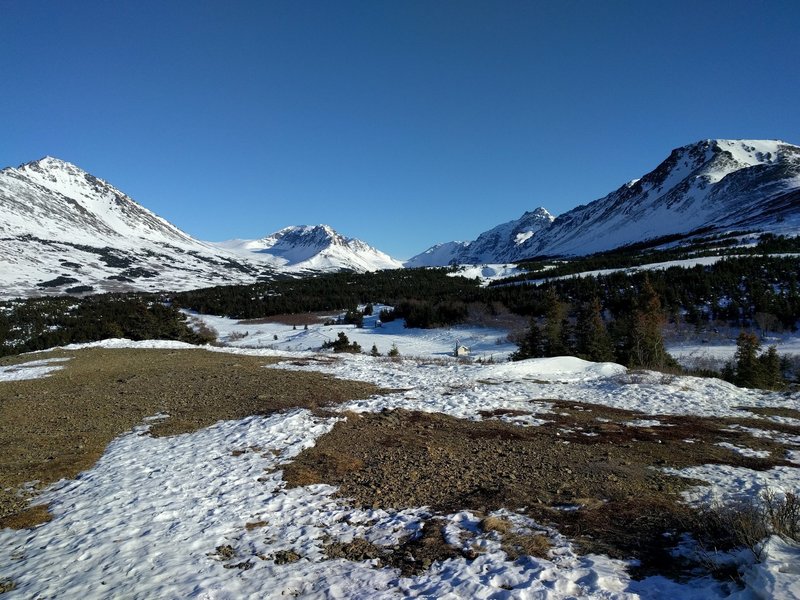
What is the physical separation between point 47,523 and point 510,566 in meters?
7.27

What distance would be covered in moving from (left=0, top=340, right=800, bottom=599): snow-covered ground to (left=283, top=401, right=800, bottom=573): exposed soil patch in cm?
Result: 51

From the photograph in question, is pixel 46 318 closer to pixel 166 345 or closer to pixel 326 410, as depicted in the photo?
pixel 166 345

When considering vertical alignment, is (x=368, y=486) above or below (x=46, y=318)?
below

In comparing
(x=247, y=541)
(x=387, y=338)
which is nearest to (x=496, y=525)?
(x=247, y=541)

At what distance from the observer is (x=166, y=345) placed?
32844 mm

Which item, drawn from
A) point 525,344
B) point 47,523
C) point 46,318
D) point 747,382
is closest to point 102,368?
point 47,523

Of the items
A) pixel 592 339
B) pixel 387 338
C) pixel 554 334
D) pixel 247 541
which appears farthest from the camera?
pixel 387 338

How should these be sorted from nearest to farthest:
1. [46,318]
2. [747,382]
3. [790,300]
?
[747,382], [790,300], [46,318]

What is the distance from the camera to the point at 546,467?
9.32m

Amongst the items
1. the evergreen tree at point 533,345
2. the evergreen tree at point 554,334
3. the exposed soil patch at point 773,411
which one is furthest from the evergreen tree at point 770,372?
the evergreen tree at point 533,345

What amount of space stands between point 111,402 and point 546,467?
14545 millimetres

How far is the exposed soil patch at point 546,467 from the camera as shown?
6.86 m

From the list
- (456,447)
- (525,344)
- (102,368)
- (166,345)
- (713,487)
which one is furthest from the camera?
(525,344)

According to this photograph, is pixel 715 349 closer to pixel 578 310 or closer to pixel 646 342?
pixel 578 310
